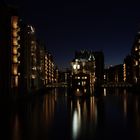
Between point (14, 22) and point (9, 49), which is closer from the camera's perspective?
point (9, 49)

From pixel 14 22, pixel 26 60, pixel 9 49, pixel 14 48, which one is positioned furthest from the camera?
pixel 26 60

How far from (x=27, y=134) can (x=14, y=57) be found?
62.3 m

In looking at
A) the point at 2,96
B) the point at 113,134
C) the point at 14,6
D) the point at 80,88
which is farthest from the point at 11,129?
the point at 80,88

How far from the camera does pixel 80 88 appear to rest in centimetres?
12962

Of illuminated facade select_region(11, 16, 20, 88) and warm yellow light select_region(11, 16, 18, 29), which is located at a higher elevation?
warm yellow light select_region(11, 16, 18, 29)

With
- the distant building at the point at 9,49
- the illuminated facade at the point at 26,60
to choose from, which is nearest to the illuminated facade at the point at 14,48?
the distant building at the point at 9,49

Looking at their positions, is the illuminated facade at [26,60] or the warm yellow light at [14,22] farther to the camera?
the illuminated facade at [26,60]

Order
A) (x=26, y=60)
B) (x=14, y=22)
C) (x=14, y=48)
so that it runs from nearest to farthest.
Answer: (x=14, y=22)
(x=14, y=48)
(x=26, y=60)

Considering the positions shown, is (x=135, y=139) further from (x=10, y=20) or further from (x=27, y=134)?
(x=10, y=20)

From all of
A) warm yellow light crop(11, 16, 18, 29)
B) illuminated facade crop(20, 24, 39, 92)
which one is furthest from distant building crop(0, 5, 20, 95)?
illuminated facade crop(20, 24, 39, 92)

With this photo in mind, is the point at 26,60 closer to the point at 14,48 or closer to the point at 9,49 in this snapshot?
the point at 14,48

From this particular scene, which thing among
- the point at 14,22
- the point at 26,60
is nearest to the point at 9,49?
the point at 14,22

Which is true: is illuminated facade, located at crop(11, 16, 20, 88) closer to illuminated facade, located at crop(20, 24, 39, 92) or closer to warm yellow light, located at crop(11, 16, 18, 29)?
warm yellow light, located at crop(11, 16, 18, 29)

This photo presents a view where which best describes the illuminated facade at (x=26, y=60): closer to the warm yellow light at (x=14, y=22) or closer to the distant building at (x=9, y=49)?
the distant building at (x=9, y=49)
